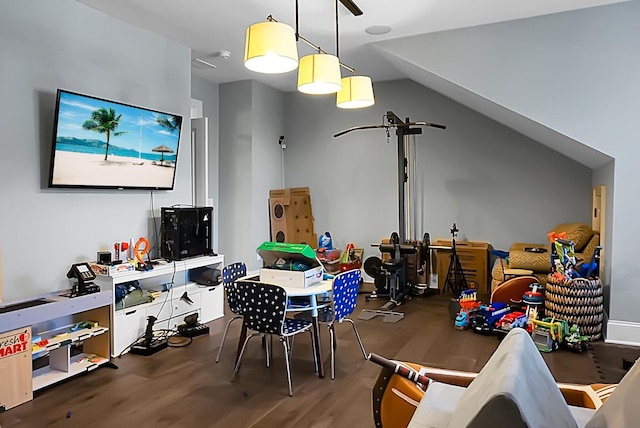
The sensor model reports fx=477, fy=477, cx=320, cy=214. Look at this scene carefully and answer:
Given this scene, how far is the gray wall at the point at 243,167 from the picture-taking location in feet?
22.2

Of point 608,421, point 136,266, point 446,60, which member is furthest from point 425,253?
point 608,421

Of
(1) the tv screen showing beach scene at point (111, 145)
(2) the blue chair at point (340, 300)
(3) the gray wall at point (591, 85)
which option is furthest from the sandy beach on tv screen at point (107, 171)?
(3) the gray wall at point (591, 85)

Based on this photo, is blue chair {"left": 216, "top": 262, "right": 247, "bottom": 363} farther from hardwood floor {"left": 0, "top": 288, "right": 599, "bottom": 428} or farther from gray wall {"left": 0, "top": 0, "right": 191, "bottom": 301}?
gray wall {"left": 0, "top": 0, "right": 191, "bottom": 301}

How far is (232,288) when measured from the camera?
350cm

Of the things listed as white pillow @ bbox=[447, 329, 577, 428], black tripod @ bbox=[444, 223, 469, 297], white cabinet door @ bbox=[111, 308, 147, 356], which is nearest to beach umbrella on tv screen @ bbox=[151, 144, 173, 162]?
white cabinet door @ bbox=[111, 308, 147, 356]

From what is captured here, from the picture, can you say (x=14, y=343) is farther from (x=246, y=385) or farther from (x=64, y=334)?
(x=246, y=385)

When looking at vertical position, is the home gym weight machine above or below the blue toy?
above

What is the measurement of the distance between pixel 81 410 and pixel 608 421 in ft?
9.57

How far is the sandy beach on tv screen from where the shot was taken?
379 centimetres

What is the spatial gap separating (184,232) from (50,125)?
1505 millimetres

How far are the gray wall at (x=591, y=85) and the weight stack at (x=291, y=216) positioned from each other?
3.37 metres

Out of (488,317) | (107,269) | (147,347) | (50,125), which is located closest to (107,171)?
(50,125)

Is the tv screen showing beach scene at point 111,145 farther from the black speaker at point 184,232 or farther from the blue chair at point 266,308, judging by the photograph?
the blue chair at point 266,308

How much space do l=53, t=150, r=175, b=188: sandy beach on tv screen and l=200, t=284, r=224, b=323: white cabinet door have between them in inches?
46.6
